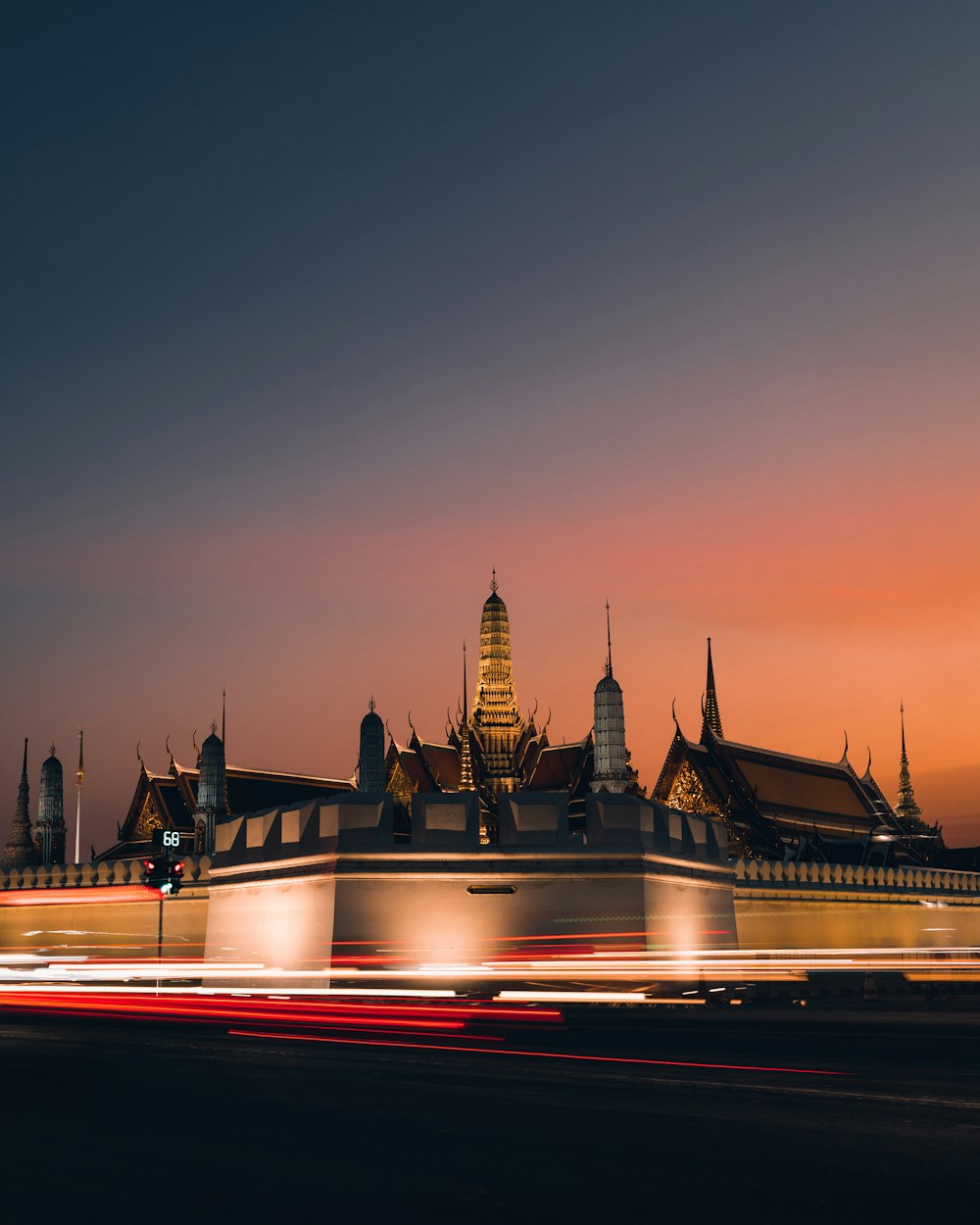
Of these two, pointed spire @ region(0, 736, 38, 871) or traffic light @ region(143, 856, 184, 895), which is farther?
pointed spire @ region(0, 736, 38, 871)

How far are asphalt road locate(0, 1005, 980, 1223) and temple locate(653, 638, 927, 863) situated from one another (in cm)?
4822

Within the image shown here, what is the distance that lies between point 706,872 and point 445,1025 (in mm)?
21473

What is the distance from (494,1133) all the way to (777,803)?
61362mm

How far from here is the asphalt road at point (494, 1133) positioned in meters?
7.84

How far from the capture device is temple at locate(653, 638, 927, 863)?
214 feet

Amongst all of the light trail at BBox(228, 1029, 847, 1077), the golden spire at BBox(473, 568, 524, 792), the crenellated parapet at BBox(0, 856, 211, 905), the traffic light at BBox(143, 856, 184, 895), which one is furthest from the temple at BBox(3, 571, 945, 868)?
the light trail at BBox(228, 1029, 847, 1077)

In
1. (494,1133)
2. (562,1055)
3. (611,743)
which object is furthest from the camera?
(611,743)

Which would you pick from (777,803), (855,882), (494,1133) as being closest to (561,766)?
(777,803)

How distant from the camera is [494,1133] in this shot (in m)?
10.2

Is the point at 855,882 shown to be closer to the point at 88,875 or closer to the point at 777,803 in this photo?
the point at 777,803

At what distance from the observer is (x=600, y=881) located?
118 feet

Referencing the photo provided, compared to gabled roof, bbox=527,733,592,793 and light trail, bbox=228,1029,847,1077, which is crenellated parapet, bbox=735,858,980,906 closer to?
gabled roof, bbox=527,733,592,793

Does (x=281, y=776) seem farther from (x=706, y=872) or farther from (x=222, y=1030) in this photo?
(x=222, y=1030)

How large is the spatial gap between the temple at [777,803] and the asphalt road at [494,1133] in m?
48.2
